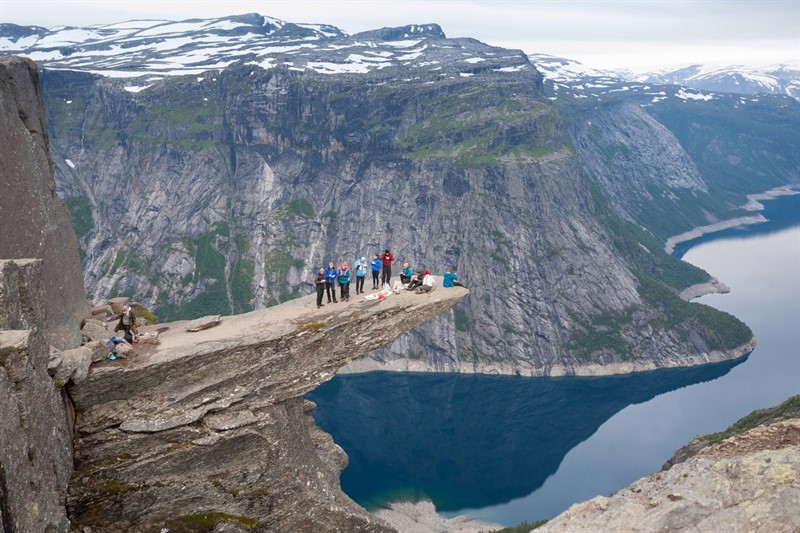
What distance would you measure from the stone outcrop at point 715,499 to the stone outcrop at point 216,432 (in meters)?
17.3

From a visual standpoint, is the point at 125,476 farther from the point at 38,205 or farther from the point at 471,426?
the point at 471,426

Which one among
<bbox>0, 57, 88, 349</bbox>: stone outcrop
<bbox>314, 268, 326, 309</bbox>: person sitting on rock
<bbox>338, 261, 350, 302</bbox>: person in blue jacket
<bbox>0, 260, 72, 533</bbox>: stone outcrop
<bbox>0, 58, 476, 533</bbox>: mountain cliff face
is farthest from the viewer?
<bbox>338, 261, 350, 302</bbox>: person in blue jacket

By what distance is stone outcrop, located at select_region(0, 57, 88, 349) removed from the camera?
37.3 metres

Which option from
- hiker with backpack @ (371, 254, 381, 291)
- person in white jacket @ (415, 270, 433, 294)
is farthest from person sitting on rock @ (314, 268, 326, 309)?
person in white jacket @ (415, 270, 433, 294)

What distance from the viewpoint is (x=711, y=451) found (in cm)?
3384

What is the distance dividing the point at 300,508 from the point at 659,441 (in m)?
150

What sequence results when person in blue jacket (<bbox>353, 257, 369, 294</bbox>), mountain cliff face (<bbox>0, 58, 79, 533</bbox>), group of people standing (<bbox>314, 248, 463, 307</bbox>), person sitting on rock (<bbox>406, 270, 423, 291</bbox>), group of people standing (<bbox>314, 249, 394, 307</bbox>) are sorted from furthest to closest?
person sitting on rock (<bbox>406, 270, 423, 291</bbox>)
person in blue jacket (<bbox>353, 257, 369, 294</bbox>)
group of people standing (<bbox>314, 248, 463, 307</bbox>)
group of people standing (<bbox>314, 249, 394, 307</bbox>)
mountain cliff face (<bbox>0, 58, 79, 533</bbox>)

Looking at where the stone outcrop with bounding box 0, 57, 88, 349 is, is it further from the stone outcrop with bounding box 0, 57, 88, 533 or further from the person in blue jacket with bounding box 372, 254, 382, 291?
the person in blue jacket with bounding box 372, 254, 382, 291

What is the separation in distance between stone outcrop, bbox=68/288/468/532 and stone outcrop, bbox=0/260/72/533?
244 cm

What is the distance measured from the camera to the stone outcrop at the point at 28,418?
26.9 meters

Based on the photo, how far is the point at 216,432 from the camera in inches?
1492

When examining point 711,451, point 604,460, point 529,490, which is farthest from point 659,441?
point 711,451

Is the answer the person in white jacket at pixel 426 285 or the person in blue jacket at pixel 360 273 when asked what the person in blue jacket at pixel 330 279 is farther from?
the person in white jacket at pixel 426 285

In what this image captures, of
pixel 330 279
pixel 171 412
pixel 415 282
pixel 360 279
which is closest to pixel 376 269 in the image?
pixel 360 279
